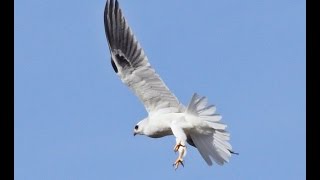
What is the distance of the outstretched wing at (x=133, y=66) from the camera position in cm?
1105

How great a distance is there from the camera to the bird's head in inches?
438

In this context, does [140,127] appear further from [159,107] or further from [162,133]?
[162,133]

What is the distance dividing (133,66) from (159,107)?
0.66 m

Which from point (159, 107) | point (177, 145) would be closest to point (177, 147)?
point (177, 145)

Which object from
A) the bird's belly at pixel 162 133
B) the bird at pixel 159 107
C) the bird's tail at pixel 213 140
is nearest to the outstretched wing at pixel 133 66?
the bird at pixel 159 107

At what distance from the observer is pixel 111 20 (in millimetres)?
11633

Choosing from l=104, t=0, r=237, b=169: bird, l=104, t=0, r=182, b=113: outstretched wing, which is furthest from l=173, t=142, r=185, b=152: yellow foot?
l=104, t=0, r=182, b=113: outstretched wing

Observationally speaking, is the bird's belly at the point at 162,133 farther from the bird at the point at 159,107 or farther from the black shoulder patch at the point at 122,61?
the black shoulder patch at the point at 122,61

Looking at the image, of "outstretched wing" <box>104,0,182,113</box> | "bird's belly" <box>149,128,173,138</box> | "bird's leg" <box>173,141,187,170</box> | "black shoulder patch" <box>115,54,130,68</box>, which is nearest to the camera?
"bird's leg" <box>173,141,187,170</box>

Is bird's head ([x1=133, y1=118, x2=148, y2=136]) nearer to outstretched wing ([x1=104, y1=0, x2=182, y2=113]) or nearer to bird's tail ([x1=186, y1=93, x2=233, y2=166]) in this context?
outstretched wing ([x1=104, y1=0, x2=182, y2=113])

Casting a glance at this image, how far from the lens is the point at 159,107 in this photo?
11.0 meters

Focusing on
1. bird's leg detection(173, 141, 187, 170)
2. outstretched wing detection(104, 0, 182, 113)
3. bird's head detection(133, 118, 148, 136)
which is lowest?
bird's leg detection(173, 141, 187, 170)
